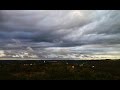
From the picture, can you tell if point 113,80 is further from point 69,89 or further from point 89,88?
point 69,89

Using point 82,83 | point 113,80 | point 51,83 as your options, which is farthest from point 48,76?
point 113,80
